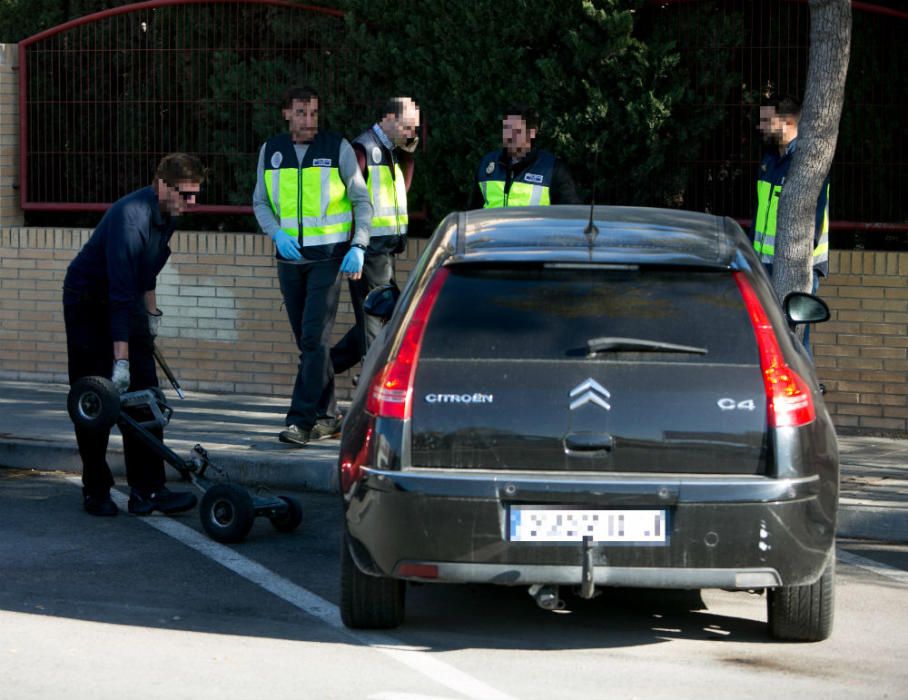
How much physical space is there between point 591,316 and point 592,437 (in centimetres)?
43

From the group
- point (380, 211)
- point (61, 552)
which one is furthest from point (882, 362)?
point (61, 552)

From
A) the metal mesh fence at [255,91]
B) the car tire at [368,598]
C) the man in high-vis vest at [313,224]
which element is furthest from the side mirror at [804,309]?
the metal mesh fence at [255,91]

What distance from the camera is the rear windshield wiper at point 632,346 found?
568 cm

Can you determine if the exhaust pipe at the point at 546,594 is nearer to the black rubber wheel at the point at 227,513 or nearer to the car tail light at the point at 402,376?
the car tail light at the point at 402,376

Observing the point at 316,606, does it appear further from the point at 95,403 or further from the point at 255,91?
the point at 255,91

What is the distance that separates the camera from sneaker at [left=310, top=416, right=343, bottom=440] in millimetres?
9945

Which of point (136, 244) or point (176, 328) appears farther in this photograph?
point (176, 328)

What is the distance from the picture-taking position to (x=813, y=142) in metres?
8.99

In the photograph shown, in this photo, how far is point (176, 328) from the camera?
40.6 feet

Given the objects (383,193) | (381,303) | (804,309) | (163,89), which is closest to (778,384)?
(804,309)

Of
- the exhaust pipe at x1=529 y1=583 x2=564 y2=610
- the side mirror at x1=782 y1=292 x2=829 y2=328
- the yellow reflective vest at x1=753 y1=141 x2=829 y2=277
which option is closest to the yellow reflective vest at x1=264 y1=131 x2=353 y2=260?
the yellow reflective vest at x1=753 y1=141 x2=829 y2=277

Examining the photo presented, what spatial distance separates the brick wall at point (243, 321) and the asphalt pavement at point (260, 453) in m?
0.44

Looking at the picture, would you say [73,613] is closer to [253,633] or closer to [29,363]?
[253,633]

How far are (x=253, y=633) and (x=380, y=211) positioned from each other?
178 inches
